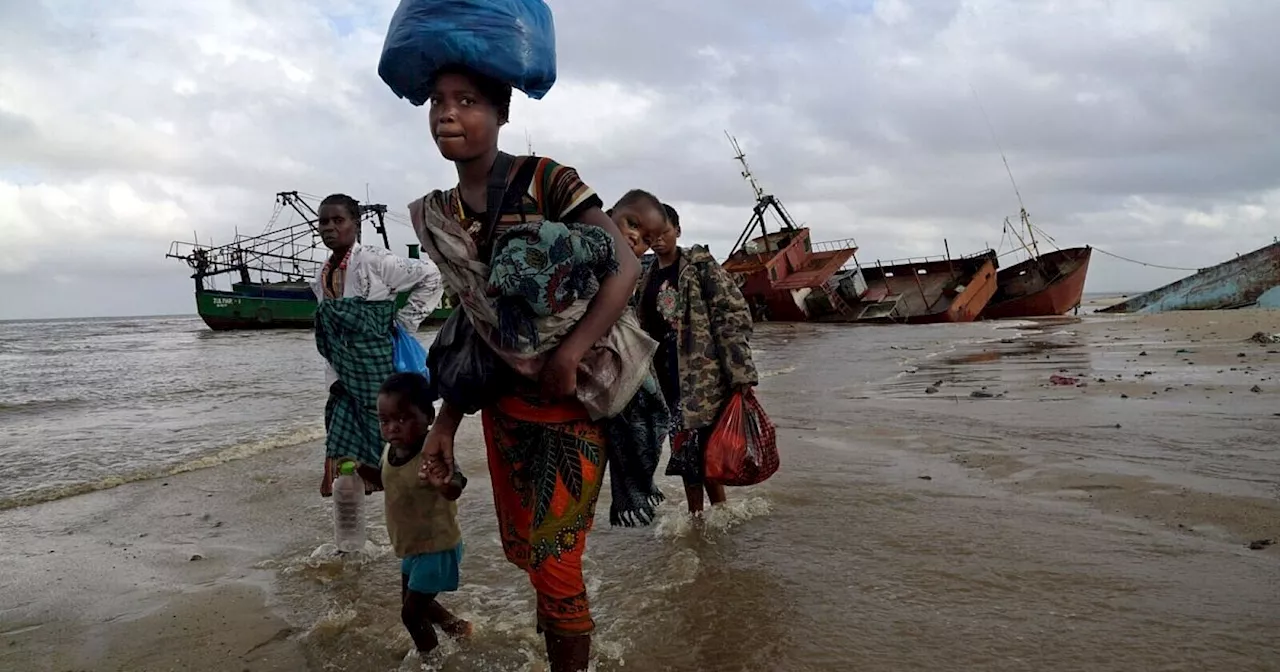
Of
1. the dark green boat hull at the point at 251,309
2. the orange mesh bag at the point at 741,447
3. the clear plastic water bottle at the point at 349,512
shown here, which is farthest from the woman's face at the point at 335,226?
the dark green boat hull at the point at 251,309

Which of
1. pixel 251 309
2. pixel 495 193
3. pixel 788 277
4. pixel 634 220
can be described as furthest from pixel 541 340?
pixel 251 309

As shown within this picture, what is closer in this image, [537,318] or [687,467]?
[537,318]

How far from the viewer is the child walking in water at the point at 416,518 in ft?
7.63

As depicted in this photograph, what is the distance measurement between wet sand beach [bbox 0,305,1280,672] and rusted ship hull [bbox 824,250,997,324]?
21.2 meters

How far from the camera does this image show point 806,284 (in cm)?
2620

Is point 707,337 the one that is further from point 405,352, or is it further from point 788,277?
point 788,277

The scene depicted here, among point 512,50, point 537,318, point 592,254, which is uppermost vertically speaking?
point 512,50

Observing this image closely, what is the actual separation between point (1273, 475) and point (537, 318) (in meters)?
3.86

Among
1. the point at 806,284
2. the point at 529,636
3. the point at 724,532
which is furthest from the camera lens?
the point at 806,284

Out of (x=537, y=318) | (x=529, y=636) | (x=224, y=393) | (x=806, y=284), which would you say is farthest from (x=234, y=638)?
(x=806, y=284)

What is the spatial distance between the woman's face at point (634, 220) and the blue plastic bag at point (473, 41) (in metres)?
1.44

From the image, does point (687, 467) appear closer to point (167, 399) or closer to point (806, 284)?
point (167, 399)

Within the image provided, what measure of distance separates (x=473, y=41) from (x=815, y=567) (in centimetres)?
225

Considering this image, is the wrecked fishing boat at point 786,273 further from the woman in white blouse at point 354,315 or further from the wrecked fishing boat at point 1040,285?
the woman in white blouse at point 354,315
